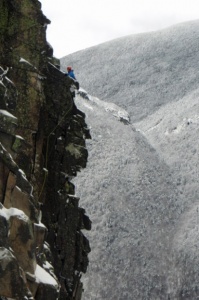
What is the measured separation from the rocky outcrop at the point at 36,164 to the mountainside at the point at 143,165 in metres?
29.1

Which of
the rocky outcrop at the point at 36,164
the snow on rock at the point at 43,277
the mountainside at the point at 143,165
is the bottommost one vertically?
the snow on rock at the point at 43,277

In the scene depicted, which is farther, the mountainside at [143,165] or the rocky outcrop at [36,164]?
the mountainside at [143,165]

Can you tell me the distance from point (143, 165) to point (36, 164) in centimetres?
5067

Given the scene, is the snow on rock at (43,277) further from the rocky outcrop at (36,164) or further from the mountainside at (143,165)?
the mountainside at (143,165)

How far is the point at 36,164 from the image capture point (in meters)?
16.7

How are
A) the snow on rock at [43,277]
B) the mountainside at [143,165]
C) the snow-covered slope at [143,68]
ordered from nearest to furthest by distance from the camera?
the snow on rock at [43,277] → the mountainside at [143,165] → the snow-covered slope at [143,68]

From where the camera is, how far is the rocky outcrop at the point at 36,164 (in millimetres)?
11234

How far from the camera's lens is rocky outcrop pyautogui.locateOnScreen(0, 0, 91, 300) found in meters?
11.2

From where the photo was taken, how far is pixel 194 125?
7456 cm

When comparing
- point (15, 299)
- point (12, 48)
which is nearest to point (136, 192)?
point (12, 48)

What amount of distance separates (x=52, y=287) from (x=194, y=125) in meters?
63.8

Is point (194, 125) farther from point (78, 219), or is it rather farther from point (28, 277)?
point (28, 277)

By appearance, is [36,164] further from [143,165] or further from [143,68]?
[143,68]

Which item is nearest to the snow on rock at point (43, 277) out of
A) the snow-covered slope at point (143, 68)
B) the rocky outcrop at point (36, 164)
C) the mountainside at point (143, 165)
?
the rocky outcrop at point (36, 164)
